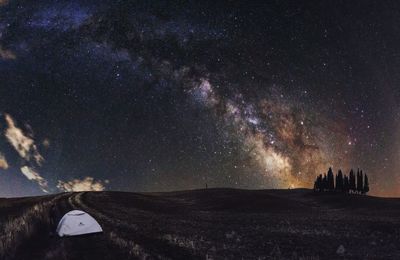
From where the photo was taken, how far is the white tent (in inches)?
906

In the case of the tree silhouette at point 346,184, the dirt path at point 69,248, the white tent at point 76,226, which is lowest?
the dirt path at point 69,248

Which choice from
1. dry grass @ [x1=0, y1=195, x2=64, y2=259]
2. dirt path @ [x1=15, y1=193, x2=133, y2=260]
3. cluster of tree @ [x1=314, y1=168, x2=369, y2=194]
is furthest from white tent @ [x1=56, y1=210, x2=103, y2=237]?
cluster of tree @ [x1=314, y1=168, x2=369, y2=194]

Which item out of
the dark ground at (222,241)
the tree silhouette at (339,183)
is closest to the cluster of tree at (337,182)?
the tree silhouette at (339,183)

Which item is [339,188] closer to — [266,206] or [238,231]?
[266,206]

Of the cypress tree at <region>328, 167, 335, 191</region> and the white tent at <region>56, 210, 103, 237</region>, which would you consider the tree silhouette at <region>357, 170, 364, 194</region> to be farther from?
the white tent at <region>56, 210, 103, 237</region>

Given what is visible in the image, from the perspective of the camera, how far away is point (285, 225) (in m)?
29.0

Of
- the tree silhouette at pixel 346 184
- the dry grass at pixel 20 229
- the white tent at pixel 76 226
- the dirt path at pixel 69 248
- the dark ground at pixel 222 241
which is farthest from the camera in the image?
the tree silhouette at pixel 346 184

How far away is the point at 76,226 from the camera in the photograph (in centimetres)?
2311

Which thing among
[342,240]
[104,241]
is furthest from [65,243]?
[342,240]

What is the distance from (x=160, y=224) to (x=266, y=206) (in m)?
21.8

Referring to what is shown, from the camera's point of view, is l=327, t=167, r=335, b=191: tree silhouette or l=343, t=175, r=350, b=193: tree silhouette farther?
l=343, t=175, r=350, b=193: tree silhouette

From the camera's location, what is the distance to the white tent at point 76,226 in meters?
23.0

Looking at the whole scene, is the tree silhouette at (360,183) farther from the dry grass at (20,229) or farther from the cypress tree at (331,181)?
the dry grass at (20,229)

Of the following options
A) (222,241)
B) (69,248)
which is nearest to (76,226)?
(69,248)
